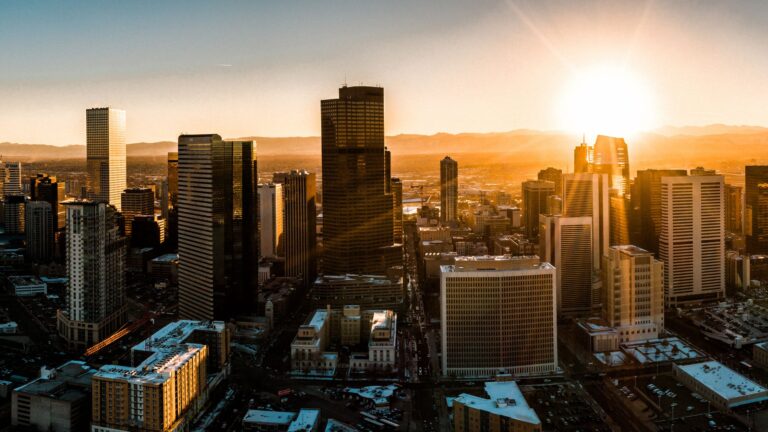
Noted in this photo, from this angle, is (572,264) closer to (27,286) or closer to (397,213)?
(397,213)

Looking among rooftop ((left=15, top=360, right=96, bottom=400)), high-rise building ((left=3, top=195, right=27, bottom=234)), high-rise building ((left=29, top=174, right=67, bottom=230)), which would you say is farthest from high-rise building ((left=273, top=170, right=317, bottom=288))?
high-rise building ((left=3, top=195, right=27, bottom=234))

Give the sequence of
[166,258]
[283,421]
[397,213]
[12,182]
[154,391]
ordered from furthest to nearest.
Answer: [12,182] < [397,213] < [166,258] < [283,421] < [154,391]

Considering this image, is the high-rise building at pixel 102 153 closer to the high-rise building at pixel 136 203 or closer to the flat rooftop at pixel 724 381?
the high-rise building at pixel 136 203

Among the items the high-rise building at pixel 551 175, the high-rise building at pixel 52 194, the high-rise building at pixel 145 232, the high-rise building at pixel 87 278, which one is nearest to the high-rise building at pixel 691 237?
the high-rise building at pixel 551 175

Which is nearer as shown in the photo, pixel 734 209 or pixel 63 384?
pixel 63 384

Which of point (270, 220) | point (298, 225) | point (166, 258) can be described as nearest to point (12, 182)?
point (166, 258)

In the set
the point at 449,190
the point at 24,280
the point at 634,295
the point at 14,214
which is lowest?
the point at 24,280

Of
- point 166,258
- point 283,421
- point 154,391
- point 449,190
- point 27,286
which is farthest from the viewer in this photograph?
point 449,190
